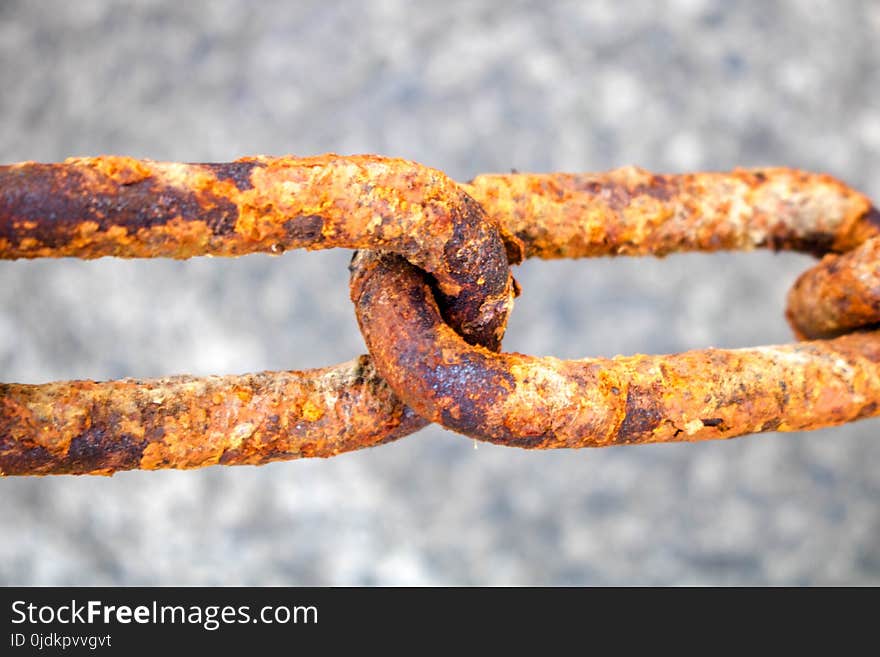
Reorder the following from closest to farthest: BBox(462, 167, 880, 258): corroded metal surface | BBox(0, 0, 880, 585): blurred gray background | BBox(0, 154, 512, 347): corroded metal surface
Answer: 1. BBox(0, 154, 512, 347): corroded metal surface
2. BBox(462, 167, 880, 258): corroded metal surface
3. BBox(0, 0, 880, 585): blurred gray background

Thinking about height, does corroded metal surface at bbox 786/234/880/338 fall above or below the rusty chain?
above

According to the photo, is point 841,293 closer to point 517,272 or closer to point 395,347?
point 395,347

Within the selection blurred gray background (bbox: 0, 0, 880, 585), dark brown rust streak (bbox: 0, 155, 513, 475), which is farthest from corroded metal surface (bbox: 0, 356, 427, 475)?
blurred gray background (bbox: 0, 0, 880, 585)

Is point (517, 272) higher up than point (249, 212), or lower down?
higher up

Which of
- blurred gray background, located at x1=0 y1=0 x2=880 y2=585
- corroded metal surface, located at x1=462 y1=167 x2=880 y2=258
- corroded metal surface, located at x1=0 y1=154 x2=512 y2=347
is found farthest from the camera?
→ blurred gray background, located at x1=0 y1=0 x2=880 y2=585

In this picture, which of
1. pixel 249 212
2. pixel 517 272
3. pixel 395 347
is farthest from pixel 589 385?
pixel 517 272

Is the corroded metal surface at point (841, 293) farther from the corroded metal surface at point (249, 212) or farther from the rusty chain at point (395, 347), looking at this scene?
the corroded metal surface at point (249, 212)

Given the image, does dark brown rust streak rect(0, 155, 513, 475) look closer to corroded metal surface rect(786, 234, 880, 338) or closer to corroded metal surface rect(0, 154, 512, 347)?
corroded metal surface rect(0, 154, 512, 347)
